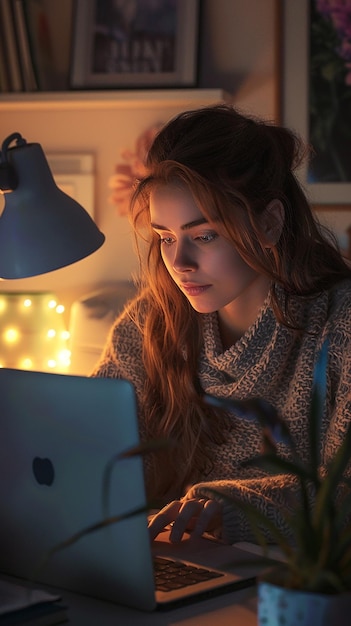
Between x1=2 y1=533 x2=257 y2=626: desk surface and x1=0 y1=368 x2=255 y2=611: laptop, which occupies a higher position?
→ x1=0 y1=368 x2=255 y2=611: laptop

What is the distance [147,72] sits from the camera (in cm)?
273

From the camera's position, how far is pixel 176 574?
3.67ft

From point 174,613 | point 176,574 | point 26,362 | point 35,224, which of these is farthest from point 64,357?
point 174,613

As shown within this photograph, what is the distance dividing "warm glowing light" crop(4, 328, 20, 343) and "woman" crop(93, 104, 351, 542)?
0.77 m

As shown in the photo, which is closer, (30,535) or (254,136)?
(30,535)

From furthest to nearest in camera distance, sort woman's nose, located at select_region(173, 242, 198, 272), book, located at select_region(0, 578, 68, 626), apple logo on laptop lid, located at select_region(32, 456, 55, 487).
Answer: woman's nose, located at select_region(173, 242, 198, 272), apple logo on laptop lid, located at select_region(32, 456, 55, 487), book, located at select_region(0, 578, 68, 626)

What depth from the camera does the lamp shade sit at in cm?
130

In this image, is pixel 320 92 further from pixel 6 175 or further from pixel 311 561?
pixel 311 561

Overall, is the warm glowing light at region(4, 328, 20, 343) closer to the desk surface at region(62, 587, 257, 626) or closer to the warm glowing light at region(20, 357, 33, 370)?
the warm glowing light at region(20, 357, 33, 370)

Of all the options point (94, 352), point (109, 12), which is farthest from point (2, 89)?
point (94, 352)

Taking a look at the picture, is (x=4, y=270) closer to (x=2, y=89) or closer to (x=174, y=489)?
(x=174, y=489)

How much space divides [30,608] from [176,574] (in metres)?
0.22

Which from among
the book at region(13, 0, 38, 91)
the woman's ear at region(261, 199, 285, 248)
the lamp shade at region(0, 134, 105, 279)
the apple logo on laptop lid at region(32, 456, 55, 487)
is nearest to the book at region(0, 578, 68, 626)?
the apple logo on laptop lid at region(32, 456, 55, 487)

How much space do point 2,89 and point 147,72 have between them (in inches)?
16.6
